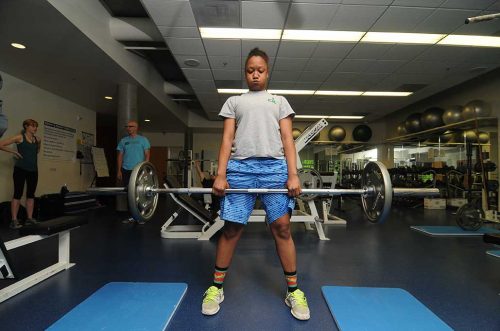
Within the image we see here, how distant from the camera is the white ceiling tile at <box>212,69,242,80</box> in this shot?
13.8 feet

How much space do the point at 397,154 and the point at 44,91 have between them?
7.17m

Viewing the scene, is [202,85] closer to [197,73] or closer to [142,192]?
[197,73]

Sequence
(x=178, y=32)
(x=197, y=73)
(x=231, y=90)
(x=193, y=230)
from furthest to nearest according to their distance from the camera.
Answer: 1. (x=231, y=90)
2. (x=197, y=73)
3. (x=178, y=32)
4. (x=193, y=230)

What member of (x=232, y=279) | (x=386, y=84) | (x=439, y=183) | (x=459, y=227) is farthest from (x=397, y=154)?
(x=232, y=279)

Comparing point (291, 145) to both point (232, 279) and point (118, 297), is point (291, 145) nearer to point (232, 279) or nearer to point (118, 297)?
point (232, 279)

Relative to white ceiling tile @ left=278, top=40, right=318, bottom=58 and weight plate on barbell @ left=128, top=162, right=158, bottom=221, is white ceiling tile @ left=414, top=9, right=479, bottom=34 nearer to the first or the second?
white ceiling tile @ left=278, top=40, right=318, bottom=58

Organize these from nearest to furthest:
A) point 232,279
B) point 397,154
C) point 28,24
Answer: point 232,279, point 28,24, point 397,154

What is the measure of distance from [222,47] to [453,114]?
13.1 feet

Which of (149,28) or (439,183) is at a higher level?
(149,28)

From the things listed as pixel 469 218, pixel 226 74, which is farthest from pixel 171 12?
pixel 469 218

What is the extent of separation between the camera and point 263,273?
65.4 inches

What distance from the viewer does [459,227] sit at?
122 inches

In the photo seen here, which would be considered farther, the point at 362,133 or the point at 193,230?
the point at 362,133

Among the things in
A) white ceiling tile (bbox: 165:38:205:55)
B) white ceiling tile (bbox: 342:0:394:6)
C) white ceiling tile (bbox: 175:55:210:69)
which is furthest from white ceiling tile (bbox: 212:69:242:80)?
white ceiling tile (bbox: 342:0:394:6)
